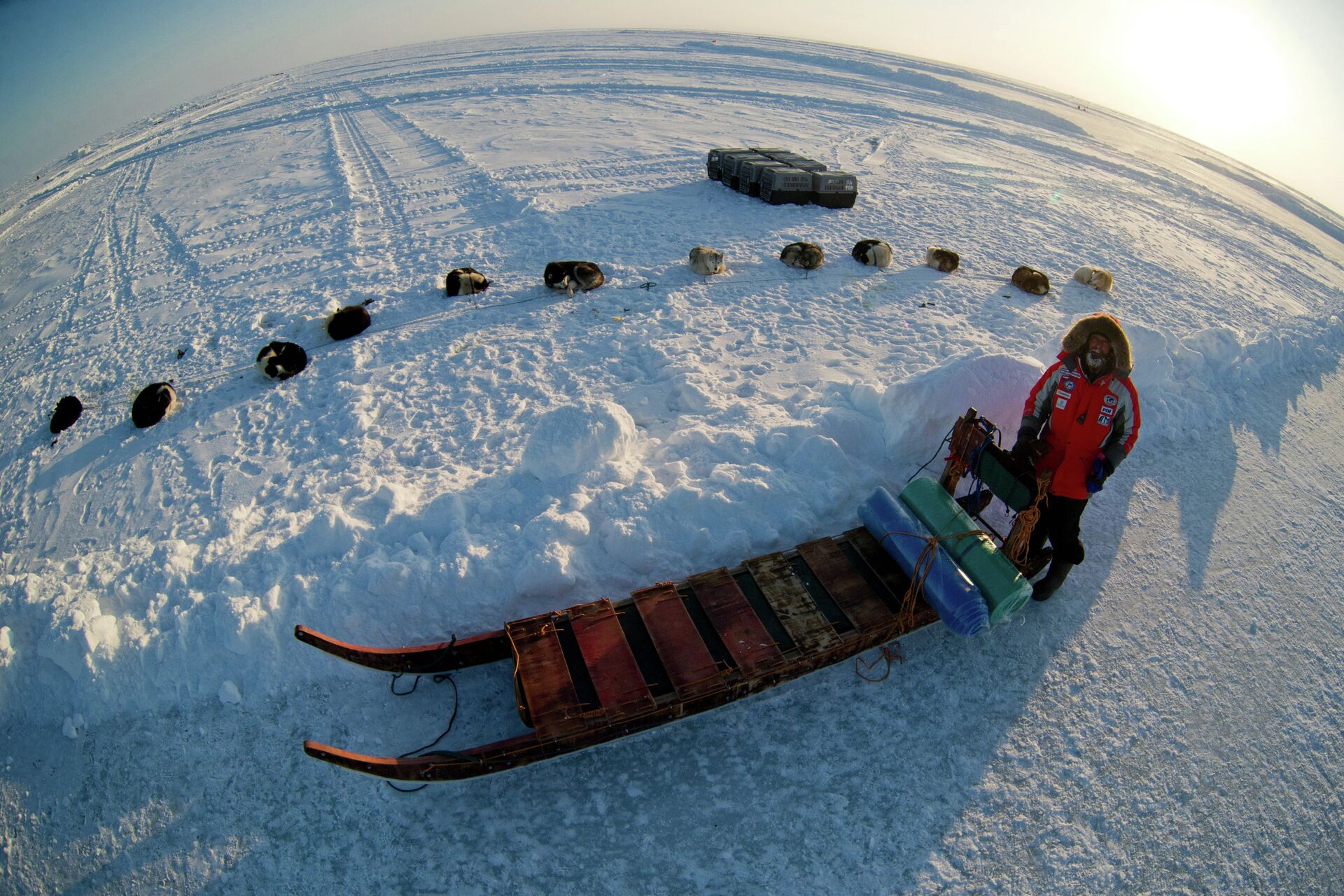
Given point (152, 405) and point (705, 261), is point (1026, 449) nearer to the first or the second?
point (705, 261)

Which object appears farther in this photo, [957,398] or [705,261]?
[705,261]

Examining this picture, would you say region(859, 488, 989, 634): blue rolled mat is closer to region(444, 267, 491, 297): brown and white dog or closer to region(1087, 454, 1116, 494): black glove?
region(1087, 454, 1116, 494): black glove

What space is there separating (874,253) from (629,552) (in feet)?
23.5

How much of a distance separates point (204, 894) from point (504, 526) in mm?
2741

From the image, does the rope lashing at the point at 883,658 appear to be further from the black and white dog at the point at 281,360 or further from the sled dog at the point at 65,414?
the sled dog at the point at 65,414

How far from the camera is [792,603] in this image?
427 centimetres

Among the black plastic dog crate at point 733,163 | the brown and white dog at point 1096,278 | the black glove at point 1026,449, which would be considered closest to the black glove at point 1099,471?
the black glove at point 1026,449

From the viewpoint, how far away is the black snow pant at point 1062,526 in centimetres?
441

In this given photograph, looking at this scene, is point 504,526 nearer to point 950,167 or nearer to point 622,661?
point 622,661

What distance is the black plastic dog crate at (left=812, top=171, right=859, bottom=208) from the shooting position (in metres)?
11.7

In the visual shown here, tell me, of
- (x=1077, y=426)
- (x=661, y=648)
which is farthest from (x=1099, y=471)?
(x=661, y=648)

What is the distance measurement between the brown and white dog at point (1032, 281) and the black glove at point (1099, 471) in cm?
605

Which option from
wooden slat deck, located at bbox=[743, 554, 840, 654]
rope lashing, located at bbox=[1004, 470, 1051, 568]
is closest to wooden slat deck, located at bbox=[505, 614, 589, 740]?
wooden slat deck, located at bbox=[743, 554, 840, 654]

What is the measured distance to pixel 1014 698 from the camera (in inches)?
163
